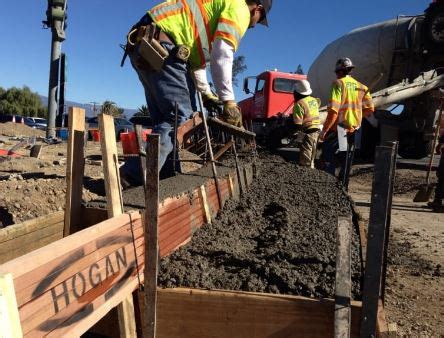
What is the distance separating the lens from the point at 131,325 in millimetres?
1612

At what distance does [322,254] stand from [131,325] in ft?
3.14

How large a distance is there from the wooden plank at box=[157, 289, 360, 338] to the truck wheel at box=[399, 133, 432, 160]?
10874 mm

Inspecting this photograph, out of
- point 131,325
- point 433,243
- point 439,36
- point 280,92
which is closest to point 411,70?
point 439,36

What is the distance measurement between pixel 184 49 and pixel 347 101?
146 inches

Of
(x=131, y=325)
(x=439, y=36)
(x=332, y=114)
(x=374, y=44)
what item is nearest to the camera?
(x=131, y=325)

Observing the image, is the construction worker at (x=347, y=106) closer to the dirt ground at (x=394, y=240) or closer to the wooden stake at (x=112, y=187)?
the dirt ground at (x=394, y=240)

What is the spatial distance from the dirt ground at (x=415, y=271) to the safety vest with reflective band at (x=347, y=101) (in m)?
1.31

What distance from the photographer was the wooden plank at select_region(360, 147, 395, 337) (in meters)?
1.38

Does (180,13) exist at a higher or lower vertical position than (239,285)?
higher

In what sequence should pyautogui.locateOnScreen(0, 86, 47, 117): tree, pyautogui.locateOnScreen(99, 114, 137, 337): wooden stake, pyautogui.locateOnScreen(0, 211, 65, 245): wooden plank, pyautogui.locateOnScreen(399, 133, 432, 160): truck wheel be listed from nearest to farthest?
pyautogui.locateOnScreen(99, 114, 137, 337): wooden stake → pyautogui.locateOnScreen(0, 211, 65, 245): wooden plank → pyautogui.locateOnScreen(399, 133, 432, 160): truck wheel → pyautogui.locateOnScreen(0, 86, 47, 117): tree

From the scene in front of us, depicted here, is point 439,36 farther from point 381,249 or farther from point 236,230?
point 381,249

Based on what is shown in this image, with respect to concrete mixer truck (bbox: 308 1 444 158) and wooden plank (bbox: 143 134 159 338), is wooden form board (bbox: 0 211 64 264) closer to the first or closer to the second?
wooden plank (bbox: 143 134 159 338)

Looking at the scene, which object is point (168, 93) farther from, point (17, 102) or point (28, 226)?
point (17, 102)

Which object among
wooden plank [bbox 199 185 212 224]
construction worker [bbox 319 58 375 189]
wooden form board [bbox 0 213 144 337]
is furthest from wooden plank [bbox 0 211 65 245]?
construction worker [bbox 319 58 375 189]
